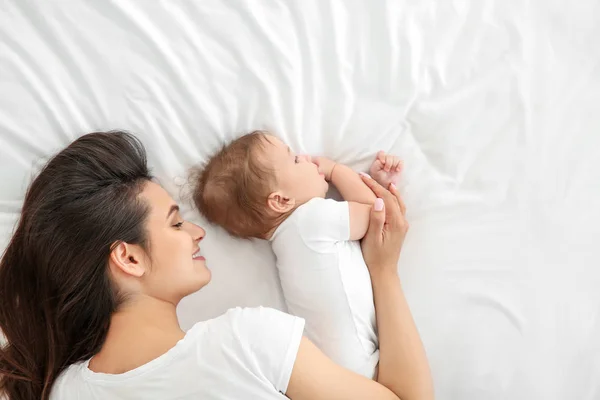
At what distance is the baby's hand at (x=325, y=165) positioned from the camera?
1318 mm

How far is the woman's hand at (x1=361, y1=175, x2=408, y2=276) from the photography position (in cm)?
123

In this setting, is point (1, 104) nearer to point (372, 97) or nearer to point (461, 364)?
point (372, 97)

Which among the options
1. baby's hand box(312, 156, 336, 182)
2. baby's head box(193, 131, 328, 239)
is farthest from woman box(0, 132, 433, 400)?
baby's hand box(312, 156, 336, 182)

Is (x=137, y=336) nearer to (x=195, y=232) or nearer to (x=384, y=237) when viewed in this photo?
(x=195, y=232)

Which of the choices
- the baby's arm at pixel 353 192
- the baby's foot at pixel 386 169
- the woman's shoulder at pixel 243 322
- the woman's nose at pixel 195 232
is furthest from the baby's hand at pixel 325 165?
the woman's shoulder at pixel 243 322

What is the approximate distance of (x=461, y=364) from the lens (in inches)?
47.5

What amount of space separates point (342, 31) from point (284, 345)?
78cm

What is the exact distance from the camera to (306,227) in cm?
121

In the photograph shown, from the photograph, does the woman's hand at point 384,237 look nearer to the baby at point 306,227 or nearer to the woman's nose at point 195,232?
the baby at point 306,227

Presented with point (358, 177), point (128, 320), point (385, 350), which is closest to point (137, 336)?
point (128, 320)

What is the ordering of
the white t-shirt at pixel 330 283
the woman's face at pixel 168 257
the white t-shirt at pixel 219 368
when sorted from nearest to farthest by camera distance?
the white t-shirt at pixel 219 368 < the woman's face at pixel 168 257 < the white t-shirt at pixel 330 283

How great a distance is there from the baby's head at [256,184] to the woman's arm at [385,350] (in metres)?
0.17

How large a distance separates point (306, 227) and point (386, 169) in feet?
0.82

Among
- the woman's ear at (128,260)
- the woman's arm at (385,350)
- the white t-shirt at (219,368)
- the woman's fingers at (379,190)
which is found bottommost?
the woman's arm at (385,350)
